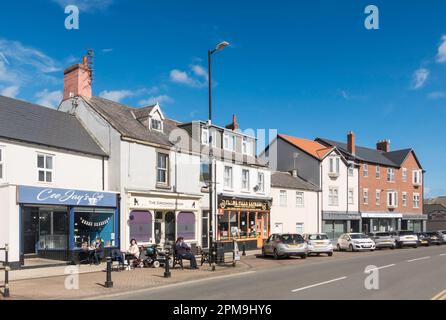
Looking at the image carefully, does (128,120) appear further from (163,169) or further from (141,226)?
(141,226)

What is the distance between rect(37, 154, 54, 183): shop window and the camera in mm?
21922

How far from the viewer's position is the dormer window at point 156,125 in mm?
28903

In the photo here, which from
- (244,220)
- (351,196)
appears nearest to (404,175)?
(351,196)

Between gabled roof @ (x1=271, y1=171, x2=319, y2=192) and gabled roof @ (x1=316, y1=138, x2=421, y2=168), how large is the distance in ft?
24.0

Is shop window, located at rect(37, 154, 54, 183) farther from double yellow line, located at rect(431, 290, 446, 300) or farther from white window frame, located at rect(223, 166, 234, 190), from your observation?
double yellow line, located at rect(431, 290, 446, 300)

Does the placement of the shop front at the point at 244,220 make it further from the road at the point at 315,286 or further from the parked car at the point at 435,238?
the parked car at the point at 435,238

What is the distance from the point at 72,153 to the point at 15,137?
3.31m

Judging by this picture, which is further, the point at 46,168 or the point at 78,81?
the point at 78,81

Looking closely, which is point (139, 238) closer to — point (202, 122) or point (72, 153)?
point (72, 153)

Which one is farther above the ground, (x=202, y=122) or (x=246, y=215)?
(x=202, y=122)

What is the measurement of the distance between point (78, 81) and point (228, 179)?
39.9 ft

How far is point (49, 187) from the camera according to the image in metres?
20.6

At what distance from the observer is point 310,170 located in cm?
4594
